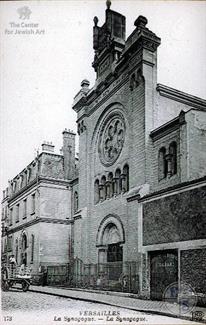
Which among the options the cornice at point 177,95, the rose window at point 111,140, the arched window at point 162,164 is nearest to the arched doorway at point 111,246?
the rose window at point 111,140

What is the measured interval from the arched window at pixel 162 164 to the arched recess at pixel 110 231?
2.35 metres

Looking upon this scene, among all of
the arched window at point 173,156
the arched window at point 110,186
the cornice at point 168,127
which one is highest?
the cornice at point 168,127

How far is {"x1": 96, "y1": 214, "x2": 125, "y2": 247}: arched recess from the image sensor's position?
48.9 ft

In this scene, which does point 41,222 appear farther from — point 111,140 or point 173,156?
point 173,156

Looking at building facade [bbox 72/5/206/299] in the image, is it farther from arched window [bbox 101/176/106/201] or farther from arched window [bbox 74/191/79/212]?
arched window [bbox 74/191/79/212]

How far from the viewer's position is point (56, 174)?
20469 millimetres

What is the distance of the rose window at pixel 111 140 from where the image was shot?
15.8 metres

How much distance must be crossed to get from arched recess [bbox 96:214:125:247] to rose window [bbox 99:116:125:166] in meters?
2.03

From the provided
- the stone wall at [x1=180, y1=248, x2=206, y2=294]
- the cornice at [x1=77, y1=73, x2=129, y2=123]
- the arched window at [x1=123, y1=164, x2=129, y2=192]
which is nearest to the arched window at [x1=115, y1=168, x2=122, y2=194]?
the arched window at [x1=123, y1=164, x2=129, y2=192]

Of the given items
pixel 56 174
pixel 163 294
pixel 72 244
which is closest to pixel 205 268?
pixel 163 294

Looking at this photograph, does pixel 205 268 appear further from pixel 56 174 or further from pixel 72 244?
pixel 56 174

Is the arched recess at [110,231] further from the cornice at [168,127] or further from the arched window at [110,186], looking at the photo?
the cornice at [168,127]

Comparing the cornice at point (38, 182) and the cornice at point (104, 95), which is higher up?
the cornice at point (104, 95)

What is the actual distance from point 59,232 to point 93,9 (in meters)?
11.5
